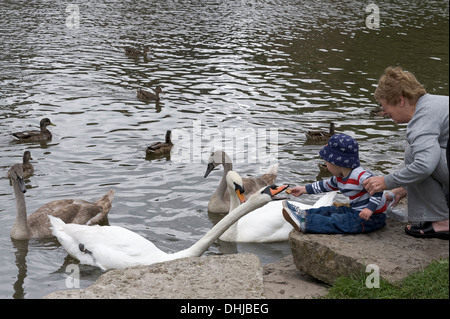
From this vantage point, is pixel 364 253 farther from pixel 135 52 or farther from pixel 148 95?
pixel 135 52

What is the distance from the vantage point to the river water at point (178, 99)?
10.6 m

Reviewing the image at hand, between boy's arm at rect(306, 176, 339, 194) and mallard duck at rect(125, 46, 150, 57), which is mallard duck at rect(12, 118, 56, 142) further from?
boy's arm at rect(306, 176, 339, 194)

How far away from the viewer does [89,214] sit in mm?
10000

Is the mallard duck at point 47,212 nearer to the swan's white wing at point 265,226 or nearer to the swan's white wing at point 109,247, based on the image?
the swan's white wing at point 109,247

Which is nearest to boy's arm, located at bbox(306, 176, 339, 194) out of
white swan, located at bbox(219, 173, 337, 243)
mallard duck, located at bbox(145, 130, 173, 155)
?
white swan, located at bbox(219, 173, 337, 243)

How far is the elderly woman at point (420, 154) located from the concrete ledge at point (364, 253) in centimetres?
20

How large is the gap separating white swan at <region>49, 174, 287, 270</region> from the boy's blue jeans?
67cm

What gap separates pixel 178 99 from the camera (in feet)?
55.0

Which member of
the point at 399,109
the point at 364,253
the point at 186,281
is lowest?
the point at 186,281

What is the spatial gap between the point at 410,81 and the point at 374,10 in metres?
24.9

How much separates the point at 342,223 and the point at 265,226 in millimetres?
2461

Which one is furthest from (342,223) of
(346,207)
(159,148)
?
(159,148)

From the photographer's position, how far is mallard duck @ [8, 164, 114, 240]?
31.4 feet

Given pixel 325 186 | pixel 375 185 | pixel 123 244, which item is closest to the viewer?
pixel 375 185
